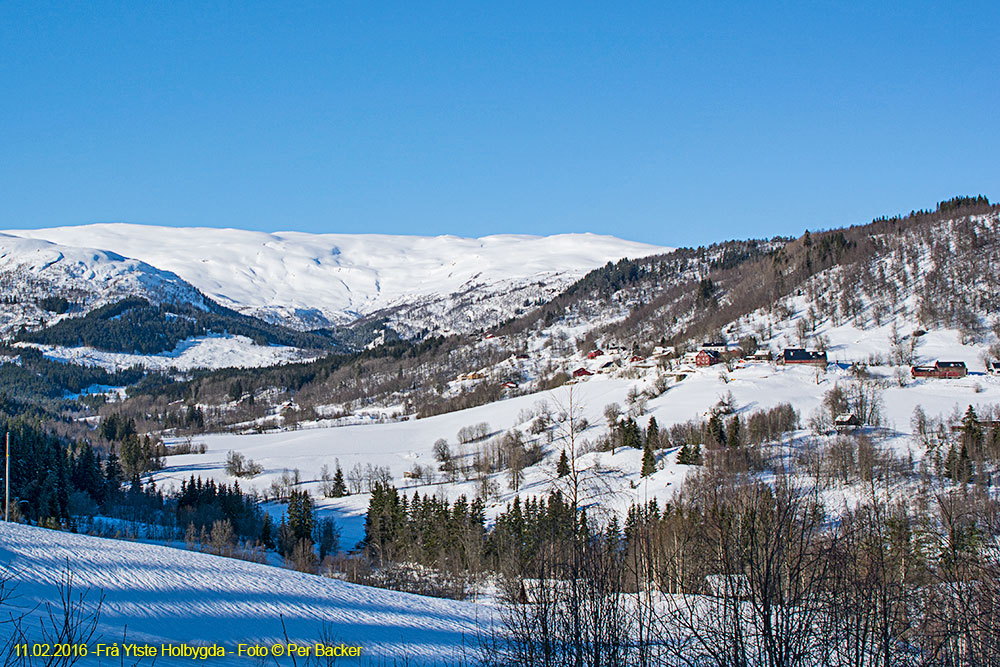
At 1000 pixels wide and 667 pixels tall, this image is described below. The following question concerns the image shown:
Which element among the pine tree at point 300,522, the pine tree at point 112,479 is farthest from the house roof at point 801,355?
the pine tree at point 112,479

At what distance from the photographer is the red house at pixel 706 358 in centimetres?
13062

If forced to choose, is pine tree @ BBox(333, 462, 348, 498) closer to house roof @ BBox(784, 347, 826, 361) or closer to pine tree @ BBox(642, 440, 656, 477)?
pine tree @ BBox(642, 440, 656, 477)

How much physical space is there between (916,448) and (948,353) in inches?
2260

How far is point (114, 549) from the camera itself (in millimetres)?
23609

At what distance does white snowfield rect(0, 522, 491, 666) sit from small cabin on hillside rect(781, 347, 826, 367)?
10716cm

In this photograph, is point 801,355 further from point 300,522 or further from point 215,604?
point 215,604

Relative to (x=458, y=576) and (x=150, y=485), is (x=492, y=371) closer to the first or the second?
(x=150, y=485)

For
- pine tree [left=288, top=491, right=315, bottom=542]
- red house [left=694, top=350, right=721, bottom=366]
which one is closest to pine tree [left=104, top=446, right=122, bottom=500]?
pine tree [left=288, top=491, right=315, bottom=542]

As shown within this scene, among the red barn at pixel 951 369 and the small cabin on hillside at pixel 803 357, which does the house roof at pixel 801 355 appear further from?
→ the red barn at pixel 951 369

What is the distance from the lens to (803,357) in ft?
398

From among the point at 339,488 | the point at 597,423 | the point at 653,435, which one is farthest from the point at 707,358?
the point at 339,488

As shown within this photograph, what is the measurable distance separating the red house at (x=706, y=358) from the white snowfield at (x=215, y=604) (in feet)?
369

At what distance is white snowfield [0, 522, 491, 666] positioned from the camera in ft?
52.0

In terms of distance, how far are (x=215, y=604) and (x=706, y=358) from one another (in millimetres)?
119993
